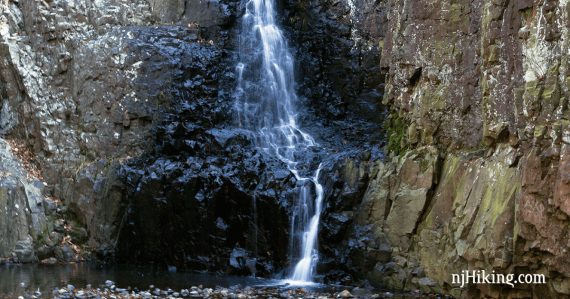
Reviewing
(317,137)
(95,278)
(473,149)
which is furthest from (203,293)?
(317,137)

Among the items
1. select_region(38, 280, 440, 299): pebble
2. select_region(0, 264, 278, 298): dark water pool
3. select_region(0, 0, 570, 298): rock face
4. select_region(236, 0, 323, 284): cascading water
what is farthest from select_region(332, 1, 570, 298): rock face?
select_region(0, 264, 278, 298): dark water pool

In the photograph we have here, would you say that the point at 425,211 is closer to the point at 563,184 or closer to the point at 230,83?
the point at 563,184

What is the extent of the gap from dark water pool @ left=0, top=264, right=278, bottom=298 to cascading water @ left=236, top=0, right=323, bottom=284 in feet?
3.64

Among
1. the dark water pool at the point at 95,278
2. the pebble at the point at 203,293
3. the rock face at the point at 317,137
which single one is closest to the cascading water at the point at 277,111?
the rock face at the point at 317,137

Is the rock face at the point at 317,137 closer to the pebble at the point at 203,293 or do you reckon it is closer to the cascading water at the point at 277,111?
the cascading water at the point at 277,111

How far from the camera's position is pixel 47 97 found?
17.9 m

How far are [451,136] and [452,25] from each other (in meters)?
2.20

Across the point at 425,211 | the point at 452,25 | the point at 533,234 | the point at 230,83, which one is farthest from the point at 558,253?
the point at 230,83

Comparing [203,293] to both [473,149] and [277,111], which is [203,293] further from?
[277,111]

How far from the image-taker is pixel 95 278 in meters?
13.6

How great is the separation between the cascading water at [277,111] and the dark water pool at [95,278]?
1.11 meters

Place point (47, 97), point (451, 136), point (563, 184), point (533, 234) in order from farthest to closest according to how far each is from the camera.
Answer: point (47, 97) < point (451, 136) < point (533, 234) < point (563, 184)

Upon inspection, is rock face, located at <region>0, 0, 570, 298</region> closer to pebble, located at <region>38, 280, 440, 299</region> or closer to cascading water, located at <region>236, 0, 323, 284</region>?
cascading water, located at <region>236, 0, 323, 284</region>

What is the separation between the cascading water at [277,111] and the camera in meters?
14.2
